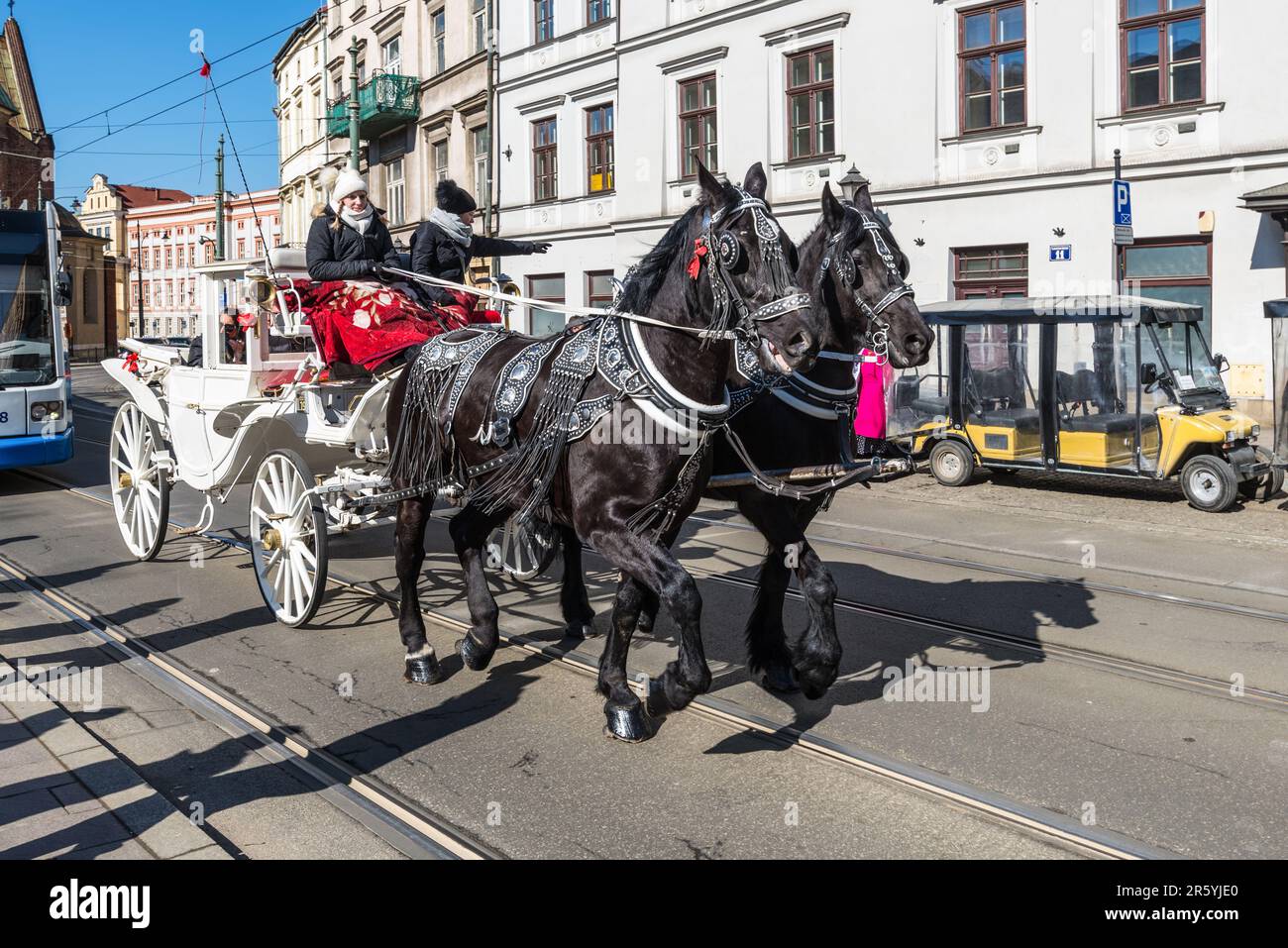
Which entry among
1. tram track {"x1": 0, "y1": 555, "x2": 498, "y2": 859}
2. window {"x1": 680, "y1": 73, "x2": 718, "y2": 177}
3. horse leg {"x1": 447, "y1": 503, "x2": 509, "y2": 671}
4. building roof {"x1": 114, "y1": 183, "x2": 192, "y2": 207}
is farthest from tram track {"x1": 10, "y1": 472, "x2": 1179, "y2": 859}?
building roof {"x1": 114, "y1": 183, "x2": 192, "y2": 207}

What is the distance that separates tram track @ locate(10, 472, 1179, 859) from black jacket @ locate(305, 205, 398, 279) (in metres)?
2.46

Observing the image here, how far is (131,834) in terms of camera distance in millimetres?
4215

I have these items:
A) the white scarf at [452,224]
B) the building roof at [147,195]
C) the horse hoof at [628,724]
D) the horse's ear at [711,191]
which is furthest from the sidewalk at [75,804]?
the building roof at [147,195]

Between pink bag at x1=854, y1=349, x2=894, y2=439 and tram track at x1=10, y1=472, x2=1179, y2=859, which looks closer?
tram track at x1=10, y1=472, x2=1179, y2=859

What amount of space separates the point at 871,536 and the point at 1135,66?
10819 mm

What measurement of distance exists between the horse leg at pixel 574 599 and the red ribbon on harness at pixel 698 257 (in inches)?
92.6

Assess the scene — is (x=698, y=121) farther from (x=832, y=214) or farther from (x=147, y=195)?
(x=147, y=195)

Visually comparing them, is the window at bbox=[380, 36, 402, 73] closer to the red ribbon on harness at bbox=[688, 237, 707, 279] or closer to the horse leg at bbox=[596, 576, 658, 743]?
the red ribbon on harness at bbox=[688, 237, 707, 279]

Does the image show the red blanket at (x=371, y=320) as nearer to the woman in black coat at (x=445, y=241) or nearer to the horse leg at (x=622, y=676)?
the woman in black coat at (x=445, y=241)

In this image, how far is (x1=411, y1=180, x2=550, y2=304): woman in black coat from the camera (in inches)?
300

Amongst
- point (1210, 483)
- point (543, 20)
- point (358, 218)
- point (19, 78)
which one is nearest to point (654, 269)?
point (358, 218)

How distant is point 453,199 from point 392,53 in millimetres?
32817

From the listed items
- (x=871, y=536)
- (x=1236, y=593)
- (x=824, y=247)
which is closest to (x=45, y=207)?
(x=871, y=536)

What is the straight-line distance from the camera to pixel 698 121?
24641 mm
